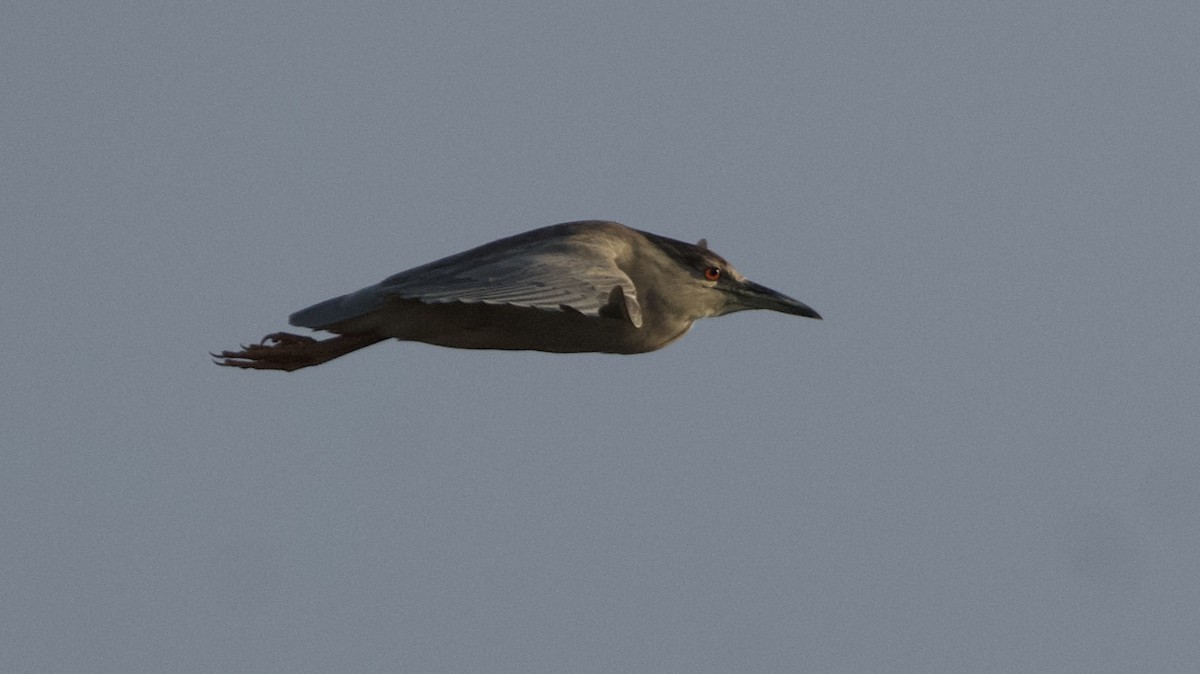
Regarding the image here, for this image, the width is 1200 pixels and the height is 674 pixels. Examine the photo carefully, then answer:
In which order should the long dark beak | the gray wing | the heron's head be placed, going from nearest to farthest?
the gray wing < the heron's head < the long dark beak

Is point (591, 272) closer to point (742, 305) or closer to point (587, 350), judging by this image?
point (587, 350)

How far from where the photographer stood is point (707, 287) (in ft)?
54.7

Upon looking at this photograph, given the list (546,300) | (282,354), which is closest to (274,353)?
(282,354)

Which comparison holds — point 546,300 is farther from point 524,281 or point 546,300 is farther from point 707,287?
point 707,287

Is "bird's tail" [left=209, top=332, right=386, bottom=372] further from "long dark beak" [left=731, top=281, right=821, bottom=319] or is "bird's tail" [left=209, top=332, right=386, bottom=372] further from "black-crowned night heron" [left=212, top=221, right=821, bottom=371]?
"long dark beak" [left=731, top=281, right=821, bottom=319]

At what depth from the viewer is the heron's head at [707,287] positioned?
54.0 ft

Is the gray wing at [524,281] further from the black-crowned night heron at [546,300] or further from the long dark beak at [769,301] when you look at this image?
the long dark beak at [769,301]

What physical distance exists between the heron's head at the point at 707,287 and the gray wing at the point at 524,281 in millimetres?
555

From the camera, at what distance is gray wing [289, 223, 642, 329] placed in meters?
14.1

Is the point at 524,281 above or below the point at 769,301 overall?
below

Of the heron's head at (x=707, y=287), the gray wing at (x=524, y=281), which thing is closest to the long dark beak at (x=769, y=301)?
the heron's head at (x=707, y=287)

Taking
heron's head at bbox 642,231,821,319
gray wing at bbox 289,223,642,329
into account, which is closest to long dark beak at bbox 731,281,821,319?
heron's head at bbox 642,231,821,319

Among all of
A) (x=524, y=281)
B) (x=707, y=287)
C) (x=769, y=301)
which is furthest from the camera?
(x=769, y=301)

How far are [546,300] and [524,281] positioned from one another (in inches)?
18.5
